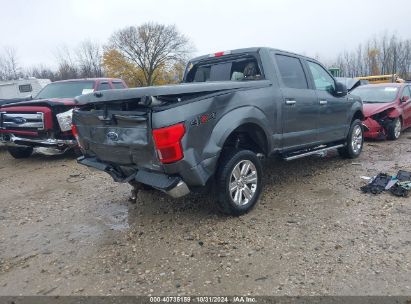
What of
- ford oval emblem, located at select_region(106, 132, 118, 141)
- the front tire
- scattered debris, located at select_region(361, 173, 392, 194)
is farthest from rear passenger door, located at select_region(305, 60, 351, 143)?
ford oval emblem, located at select_region(106, 132, 118, 141)

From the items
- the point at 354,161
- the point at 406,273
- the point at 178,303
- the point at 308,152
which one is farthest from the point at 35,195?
the point at 354,161

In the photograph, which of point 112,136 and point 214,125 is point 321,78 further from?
point 112,136

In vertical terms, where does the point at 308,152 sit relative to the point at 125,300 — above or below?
above

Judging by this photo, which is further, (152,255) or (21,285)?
(152,255)

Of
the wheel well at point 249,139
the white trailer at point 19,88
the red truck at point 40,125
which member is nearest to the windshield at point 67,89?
the red truck at point 40,125

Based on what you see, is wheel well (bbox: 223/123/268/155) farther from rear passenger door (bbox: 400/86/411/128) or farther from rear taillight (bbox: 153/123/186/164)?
rear passenger door (bbox: 400/86/411/128)

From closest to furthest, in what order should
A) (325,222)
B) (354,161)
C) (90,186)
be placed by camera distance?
(325,222), (90,186), (354,161)

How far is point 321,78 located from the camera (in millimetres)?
6203

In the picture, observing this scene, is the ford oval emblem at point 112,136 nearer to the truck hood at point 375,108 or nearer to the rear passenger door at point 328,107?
the rear passenger door at point 328,107

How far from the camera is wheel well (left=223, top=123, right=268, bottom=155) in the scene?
455 cm

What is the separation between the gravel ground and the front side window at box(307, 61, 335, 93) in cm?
150

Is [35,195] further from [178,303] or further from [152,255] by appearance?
[178,303]

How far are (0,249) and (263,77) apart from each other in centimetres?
372

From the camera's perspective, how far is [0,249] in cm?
395
